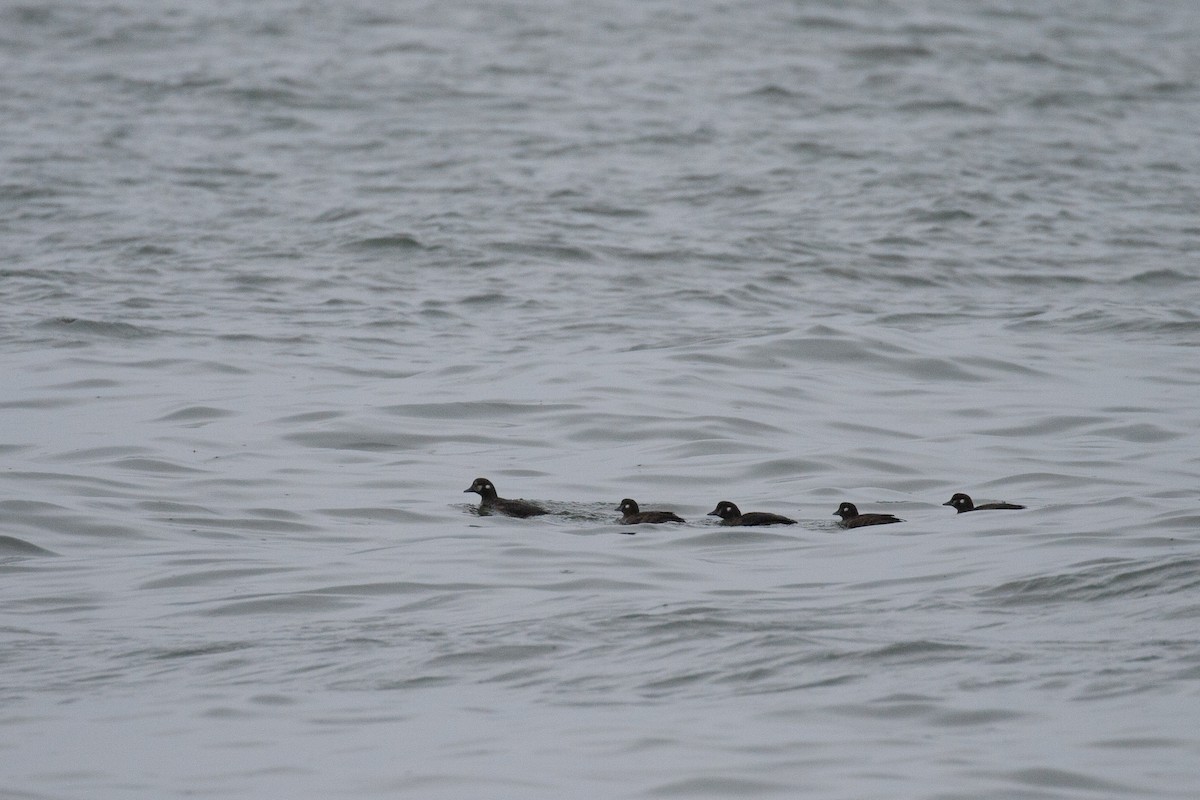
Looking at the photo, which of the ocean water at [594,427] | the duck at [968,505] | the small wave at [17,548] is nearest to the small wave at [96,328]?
the ocean water at [594,427]

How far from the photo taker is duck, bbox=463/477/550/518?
448 inches

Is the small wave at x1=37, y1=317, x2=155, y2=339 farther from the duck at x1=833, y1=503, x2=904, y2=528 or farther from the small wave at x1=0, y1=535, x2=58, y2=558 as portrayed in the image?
the duck at x1=833, y1=503, x2=904, y2=528

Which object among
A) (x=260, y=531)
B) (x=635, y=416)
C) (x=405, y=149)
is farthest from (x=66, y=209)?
(x=260, y=531)

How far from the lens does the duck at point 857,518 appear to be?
36.3ft

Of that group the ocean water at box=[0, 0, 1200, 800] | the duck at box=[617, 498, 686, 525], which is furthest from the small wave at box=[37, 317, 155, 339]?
the duck at box=[617, 498, 686, 525]

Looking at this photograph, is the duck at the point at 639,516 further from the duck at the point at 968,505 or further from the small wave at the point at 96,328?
the small wave at the point at 96,328

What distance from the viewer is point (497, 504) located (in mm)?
11570

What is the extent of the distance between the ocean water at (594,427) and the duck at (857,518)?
0.52 feet

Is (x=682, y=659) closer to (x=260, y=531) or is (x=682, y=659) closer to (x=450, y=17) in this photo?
(x=260, y=531)

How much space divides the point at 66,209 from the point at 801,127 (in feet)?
40.4

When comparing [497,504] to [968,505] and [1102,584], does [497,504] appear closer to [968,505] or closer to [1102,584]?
[968,505]

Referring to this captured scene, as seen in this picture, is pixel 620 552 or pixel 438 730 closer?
pixel 438 730

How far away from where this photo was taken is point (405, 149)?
27.9 meters

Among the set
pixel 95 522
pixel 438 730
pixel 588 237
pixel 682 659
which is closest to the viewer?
pixel 438 730
